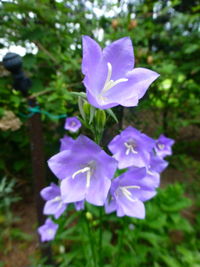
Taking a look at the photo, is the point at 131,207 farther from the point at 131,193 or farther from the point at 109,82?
the point at 109,82

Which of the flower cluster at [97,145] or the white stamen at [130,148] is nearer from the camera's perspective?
the flower cluster at [97,145]

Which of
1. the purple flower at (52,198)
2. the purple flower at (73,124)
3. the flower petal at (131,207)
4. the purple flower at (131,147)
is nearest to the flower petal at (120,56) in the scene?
the purple flower at (131,147)

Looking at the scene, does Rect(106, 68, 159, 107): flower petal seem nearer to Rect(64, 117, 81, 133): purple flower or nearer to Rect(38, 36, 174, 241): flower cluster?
Rect(38, 36, 174, 241): flower cluster

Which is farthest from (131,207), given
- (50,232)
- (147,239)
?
(147,239)

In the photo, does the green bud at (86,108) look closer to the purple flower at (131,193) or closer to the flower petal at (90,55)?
the flower petal at (90,55)

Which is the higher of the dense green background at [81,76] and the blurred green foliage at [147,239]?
the dense green background at [81,76]

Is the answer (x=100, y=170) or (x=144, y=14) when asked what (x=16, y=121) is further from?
(x=144, y=14)

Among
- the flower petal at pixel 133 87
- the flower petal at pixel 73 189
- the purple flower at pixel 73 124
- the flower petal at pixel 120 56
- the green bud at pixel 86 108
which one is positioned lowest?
the purple flower at pixel 73 124
